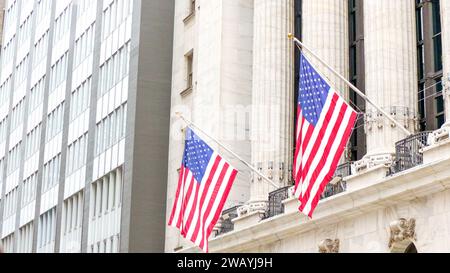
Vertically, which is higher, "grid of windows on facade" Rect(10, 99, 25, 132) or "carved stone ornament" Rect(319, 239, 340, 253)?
"grid of windows on facade" Rect(10, 99, 25, 132)

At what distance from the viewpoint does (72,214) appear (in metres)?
56.8

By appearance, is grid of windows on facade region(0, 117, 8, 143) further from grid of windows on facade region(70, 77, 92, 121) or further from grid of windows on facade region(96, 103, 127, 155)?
grid of windows on facade region(96, 103, 127, 155)

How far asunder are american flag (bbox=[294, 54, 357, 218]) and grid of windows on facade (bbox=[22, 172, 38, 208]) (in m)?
40.0

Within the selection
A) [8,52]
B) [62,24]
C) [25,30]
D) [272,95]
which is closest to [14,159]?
[25,30]

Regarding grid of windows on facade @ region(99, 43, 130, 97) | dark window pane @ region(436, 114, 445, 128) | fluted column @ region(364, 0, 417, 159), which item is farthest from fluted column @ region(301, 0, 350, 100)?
grid of windows on facade @ region(99, 43, 130, 97)

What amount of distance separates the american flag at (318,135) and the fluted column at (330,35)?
23.8 ft

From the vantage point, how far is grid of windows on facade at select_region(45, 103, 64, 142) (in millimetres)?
62125

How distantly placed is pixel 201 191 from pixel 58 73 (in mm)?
33711

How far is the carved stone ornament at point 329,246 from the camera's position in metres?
32.0

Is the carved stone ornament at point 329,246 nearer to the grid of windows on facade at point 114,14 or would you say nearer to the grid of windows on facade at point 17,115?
the grid of windows on facade at point 114,14

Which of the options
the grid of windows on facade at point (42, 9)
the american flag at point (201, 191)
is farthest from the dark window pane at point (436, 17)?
the grid of windows on facade at point (42, 9)

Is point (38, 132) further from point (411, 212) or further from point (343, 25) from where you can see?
point (411, 212)
